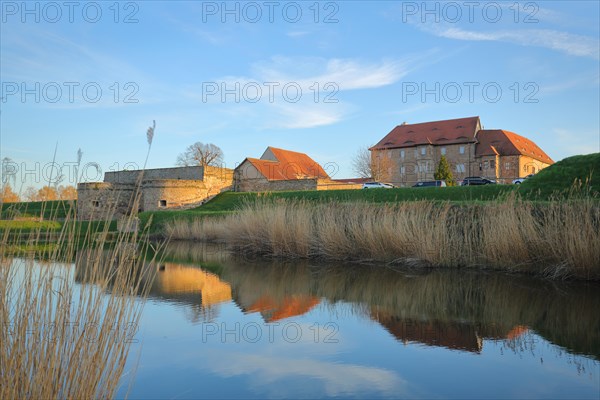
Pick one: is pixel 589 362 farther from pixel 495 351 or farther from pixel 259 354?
pixel 259 354

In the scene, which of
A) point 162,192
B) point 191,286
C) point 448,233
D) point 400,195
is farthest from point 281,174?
point 191,286

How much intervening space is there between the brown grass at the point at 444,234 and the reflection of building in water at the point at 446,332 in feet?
12.5

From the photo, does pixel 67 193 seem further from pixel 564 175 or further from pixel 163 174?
pixel 163 174

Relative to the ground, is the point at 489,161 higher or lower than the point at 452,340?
higher

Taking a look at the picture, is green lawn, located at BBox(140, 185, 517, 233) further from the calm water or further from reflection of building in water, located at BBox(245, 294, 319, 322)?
reflection of building in water, located at BBox(245, 294, 319, 322)

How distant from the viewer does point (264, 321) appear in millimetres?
6254

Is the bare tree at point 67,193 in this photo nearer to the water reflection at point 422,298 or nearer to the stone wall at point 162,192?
the water reflection at point 422,298

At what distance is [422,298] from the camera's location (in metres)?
7.48

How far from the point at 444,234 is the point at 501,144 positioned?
43.8 meters

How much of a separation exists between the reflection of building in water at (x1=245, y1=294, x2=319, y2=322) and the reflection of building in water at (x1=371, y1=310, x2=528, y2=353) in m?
1.25

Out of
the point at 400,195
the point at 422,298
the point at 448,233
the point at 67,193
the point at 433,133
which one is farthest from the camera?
the point at 433,133

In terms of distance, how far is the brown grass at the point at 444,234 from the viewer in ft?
28.4

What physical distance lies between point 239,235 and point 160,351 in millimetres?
10234

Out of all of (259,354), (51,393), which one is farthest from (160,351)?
(51,393)
